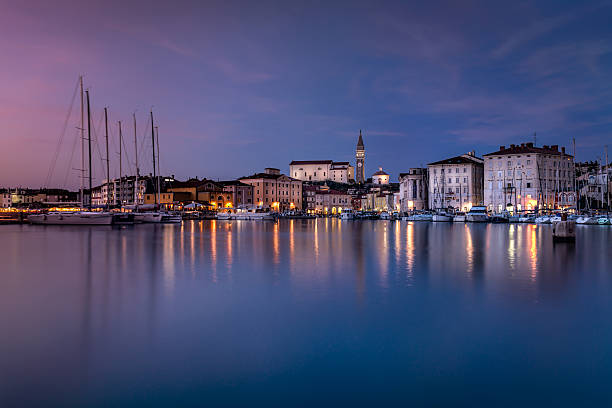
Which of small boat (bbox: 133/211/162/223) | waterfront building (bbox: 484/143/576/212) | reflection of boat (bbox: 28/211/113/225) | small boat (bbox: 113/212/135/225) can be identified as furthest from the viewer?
waterfront building (bbox: 484/143/576/212)

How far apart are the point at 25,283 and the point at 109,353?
754 centimetres

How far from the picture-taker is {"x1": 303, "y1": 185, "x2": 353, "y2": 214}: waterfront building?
364 ft

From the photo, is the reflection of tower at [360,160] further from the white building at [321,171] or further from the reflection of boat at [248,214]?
the reflection of boat at [248,214]

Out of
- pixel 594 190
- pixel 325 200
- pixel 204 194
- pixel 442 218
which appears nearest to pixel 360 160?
pixel 325 200

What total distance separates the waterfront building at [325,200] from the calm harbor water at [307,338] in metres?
97.6

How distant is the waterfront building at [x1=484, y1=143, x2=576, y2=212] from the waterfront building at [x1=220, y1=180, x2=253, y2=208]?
4778 cm

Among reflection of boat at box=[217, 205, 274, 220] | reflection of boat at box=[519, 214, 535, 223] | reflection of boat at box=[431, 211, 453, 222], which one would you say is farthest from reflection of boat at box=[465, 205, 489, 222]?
reflection of boat at box=[217, 205, 274, 220]

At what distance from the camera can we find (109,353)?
232 inches

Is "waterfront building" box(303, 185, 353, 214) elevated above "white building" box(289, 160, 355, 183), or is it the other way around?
"white building" box(289, 160, 355, 183)

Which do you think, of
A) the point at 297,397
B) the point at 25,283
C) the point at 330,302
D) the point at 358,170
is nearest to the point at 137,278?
the point at 25,283

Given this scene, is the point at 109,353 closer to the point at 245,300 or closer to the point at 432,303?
the point at 245,300

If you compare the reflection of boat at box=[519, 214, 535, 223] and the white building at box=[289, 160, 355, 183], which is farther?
the white building at box=[289, 160, 355, 183]

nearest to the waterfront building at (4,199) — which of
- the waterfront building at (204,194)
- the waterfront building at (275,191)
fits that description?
the waterfront building at (204,194)

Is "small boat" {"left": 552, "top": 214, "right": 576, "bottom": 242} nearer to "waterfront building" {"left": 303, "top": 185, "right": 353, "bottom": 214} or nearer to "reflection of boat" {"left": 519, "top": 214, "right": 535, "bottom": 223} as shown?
"reflection of boat" {"left": 519, "top": 214, "right": 535, "bottom": 223}
